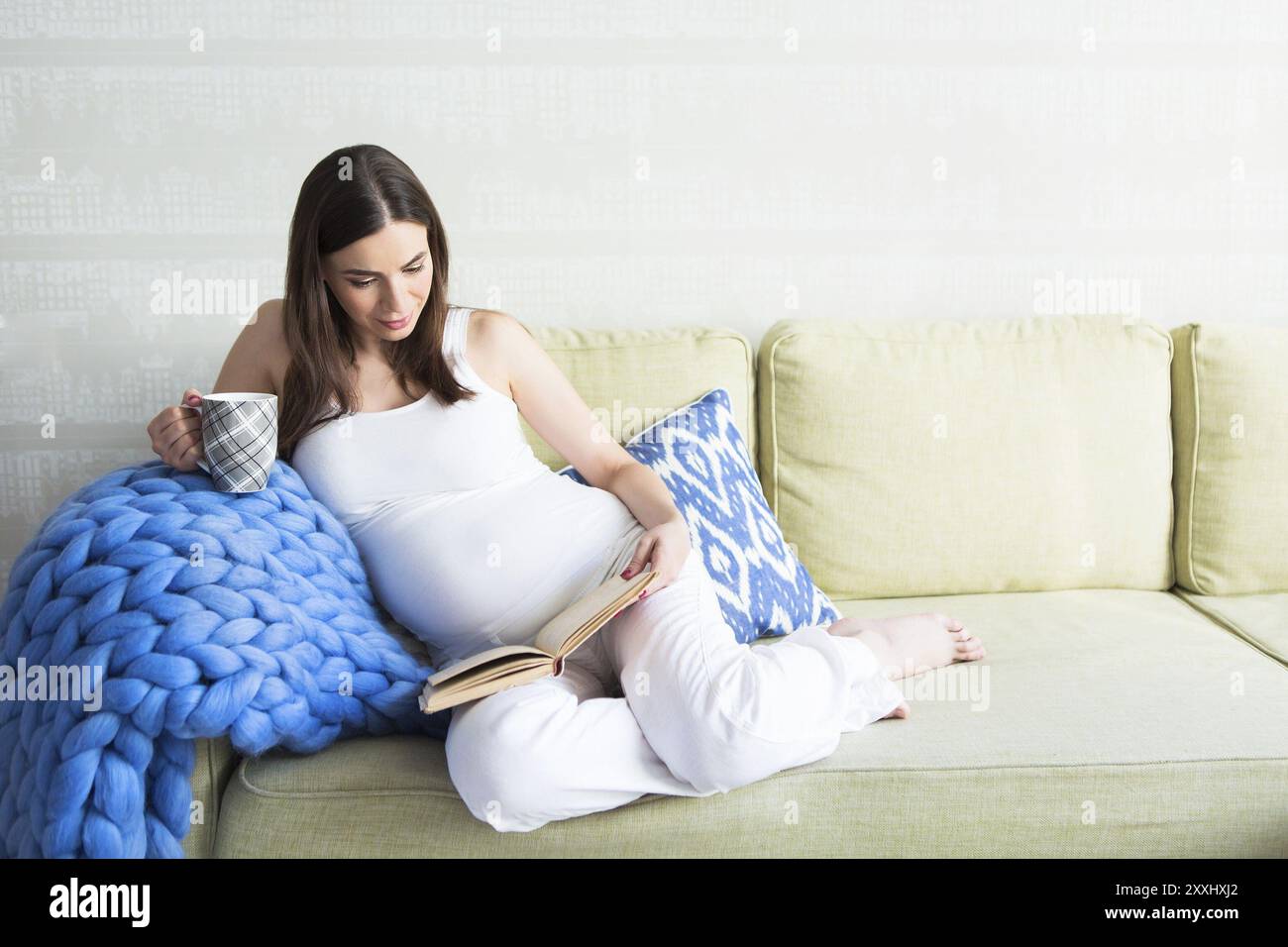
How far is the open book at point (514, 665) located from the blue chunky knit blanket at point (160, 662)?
0.13 meters

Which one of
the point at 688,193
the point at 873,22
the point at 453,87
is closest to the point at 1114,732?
the point at 688,193

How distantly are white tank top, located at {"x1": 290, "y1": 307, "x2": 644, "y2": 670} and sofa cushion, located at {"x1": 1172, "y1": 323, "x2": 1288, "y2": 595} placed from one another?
1.07m

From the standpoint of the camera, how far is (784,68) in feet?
6.81

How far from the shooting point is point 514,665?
1222 millimetres

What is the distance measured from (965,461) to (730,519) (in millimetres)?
469

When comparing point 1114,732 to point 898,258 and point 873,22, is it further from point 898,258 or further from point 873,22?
point 873,22

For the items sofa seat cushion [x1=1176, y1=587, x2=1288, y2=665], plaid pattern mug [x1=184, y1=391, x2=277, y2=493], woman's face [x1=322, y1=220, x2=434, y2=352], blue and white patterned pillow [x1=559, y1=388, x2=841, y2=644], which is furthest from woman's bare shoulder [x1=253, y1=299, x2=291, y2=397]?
sofa seat cushion [x1=1176, y1=587, x2=1288, y2=665]

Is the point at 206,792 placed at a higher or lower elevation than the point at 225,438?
lower

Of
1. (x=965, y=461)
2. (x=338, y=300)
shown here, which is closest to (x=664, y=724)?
(x=338, y=300)

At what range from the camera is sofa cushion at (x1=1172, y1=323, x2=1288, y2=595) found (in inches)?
75.5

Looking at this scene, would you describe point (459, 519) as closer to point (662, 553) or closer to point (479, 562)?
point (479, 562)
